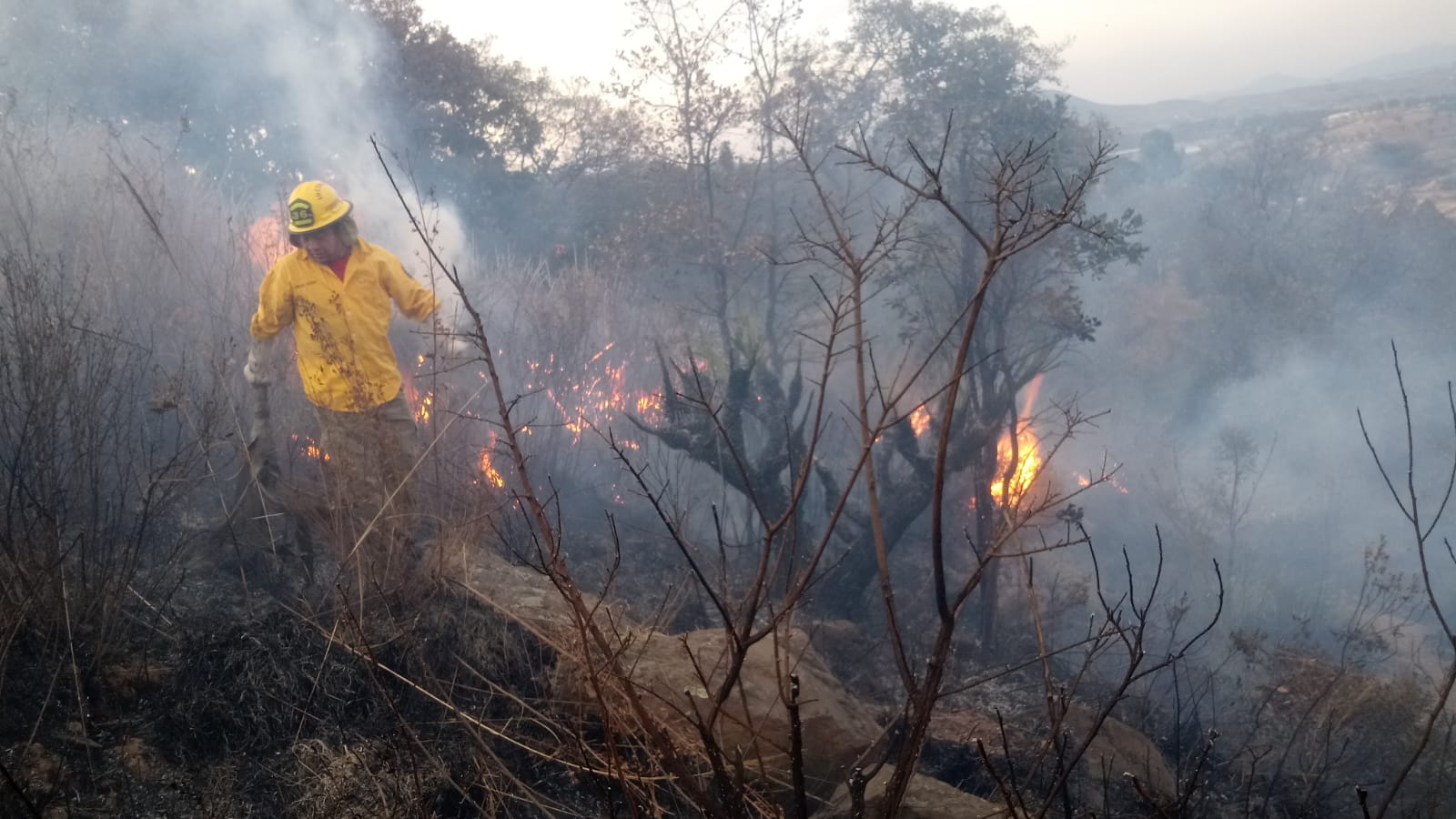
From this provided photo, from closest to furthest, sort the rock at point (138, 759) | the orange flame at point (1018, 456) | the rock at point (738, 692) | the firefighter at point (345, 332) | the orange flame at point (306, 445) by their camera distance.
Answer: the rock at point (138, 759) < the rock at point (738, 692) < the firefighter at point (345, 332) < the orange flame at point (306, 445) < the orange flame at point (1018, 456)

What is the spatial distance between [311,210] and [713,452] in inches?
155

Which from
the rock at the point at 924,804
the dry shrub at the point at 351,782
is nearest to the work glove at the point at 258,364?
the dry shrub at the point at 351,782

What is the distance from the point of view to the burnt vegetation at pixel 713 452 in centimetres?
290

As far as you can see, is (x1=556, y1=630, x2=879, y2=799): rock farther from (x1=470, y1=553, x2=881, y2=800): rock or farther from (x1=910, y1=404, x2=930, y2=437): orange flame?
(x1=910, y1=404, x2=930, y2=437): orange flame

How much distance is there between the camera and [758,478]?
806 cm

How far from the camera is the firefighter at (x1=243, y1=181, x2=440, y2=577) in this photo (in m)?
4.47

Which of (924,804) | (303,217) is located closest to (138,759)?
(303,217)

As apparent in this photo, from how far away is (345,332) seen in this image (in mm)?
4621

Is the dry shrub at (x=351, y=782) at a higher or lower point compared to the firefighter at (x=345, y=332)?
lower

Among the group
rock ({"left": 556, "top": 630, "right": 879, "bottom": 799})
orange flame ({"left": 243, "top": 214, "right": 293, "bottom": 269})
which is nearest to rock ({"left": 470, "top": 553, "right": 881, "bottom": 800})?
rock ({"left": 556, "top": 630, "right": 879, "bottom": 799})

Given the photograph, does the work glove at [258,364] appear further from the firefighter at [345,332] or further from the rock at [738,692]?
the rock at [738,692]

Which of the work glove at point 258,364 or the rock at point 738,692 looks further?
the work glove at point 258,364

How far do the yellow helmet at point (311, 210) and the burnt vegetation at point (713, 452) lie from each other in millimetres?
553

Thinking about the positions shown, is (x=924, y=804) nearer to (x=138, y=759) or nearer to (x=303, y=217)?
(x=138, y=759)
